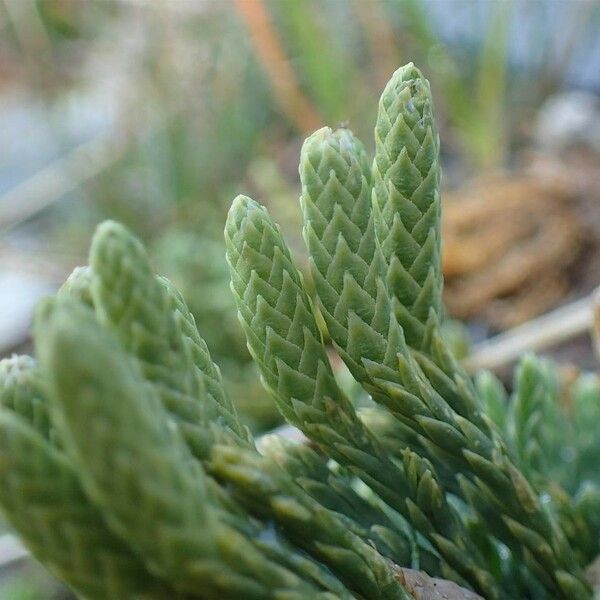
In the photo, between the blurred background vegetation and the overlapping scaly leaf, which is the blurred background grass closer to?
the blurred background vegetation

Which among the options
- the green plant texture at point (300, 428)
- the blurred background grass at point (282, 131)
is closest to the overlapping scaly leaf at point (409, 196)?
the green plant texture at point (300, 428)

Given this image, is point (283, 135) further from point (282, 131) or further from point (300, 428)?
point (300, 428)

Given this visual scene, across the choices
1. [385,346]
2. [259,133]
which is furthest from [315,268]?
[259,133]

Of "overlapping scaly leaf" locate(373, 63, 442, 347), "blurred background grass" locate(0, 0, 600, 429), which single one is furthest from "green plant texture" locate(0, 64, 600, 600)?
"blurred background grass" locate(0, 0, 600, 429)

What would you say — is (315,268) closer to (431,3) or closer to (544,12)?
(544,12)

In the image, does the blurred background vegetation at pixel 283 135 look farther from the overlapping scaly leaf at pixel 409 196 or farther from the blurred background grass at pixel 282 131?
the overlapping scaly leaf at pixel 409 196

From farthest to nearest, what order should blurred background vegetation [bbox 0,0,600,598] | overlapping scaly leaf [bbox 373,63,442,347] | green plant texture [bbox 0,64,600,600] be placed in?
blurred background vegetation [bbox 0,0,600,598] < overlapping scaly leaf [bbox 373,63,442,347] < green plant texture [bbox 0,64,600,600]

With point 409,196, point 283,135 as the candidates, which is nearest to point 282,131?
point 283,135
